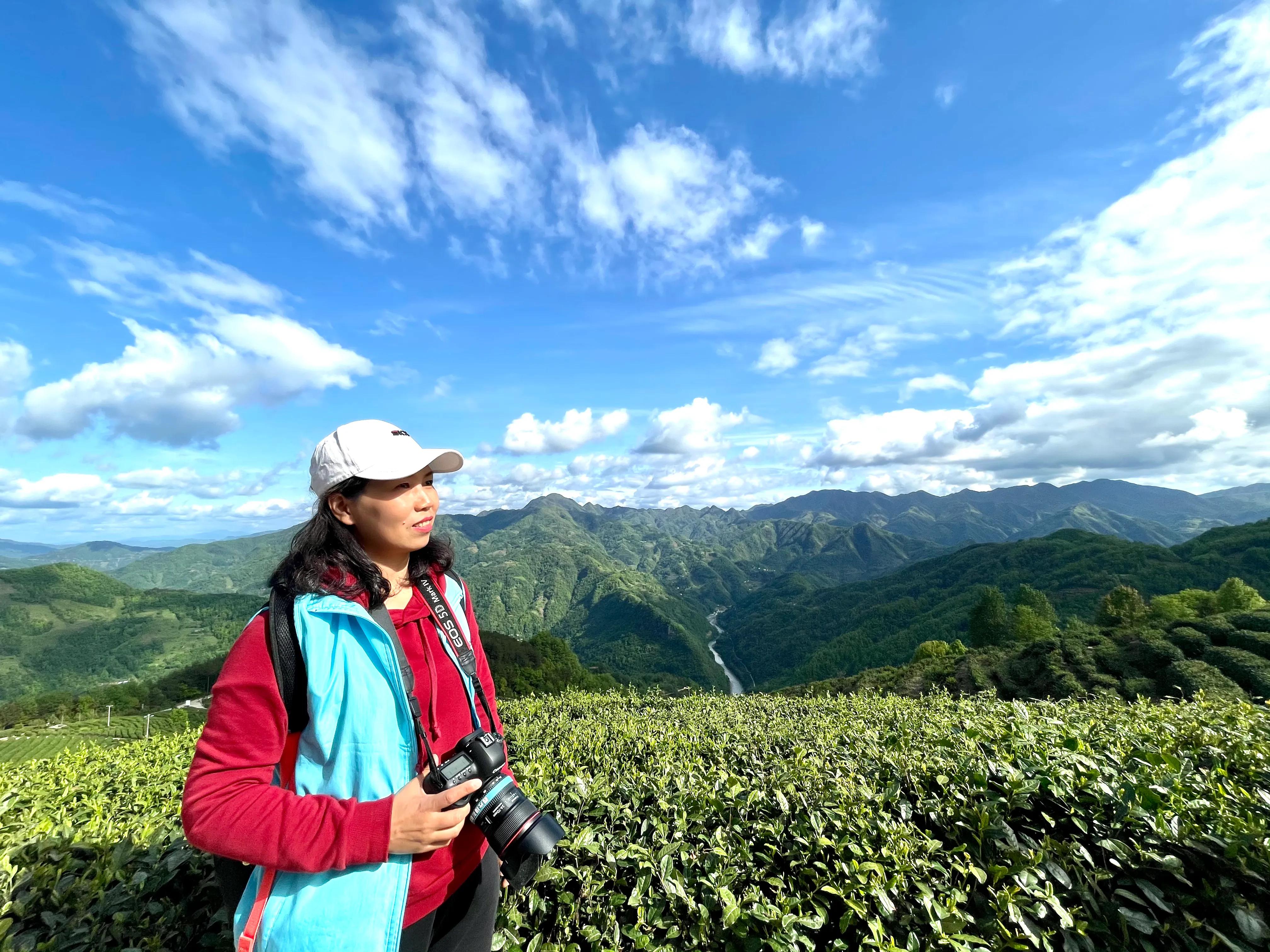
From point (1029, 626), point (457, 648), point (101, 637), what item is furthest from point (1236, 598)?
point (101, 637)

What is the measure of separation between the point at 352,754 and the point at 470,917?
3.35 ft

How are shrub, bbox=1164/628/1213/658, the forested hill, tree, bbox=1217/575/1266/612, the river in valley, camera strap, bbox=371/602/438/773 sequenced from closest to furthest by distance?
camera strap, bbox=371/602/438/773 → shrub, bbox=1164/628/1213/658 → tree, bbox=1217/575/1266/612 → the forested hill → the river in valley

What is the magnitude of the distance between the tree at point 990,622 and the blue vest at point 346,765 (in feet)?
191

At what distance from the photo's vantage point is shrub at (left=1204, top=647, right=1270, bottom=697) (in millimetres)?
23297

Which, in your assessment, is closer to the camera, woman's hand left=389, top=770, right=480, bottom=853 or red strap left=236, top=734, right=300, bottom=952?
red strap left=236, top=734, right=300, bottom=952

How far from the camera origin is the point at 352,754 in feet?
6.20

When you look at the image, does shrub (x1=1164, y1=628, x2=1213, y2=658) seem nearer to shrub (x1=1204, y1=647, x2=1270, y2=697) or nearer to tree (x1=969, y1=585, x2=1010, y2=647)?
shrub (x1=1204, y1=647, x2=1270, y2=697)

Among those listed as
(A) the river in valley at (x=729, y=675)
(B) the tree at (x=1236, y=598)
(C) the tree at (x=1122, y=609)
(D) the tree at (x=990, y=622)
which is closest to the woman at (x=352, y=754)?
(C) the tree at (x=1122, y=609)

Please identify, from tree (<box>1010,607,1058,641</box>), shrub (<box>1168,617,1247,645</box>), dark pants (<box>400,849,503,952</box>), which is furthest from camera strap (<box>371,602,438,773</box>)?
tree (<box>1010,607,1058,641</box>)

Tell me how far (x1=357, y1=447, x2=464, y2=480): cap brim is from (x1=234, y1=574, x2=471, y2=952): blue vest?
1.68ft

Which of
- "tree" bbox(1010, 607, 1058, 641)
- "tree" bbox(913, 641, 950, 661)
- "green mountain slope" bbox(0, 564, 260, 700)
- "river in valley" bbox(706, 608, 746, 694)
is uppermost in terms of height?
"tree" bbox(1010, 607, 1058, 641)

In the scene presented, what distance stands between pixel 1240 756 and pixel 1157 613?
52.9 m

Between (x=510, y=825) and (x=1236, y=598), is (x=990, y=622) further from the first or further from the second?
(x=510, y=825)

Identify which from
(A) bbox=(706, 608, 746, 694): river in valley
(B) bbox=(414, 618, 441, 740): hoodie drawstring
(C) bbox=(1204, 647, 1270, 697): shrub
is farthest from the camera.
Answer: (A) bbox=(706, 608, 746, 694): river in valley
